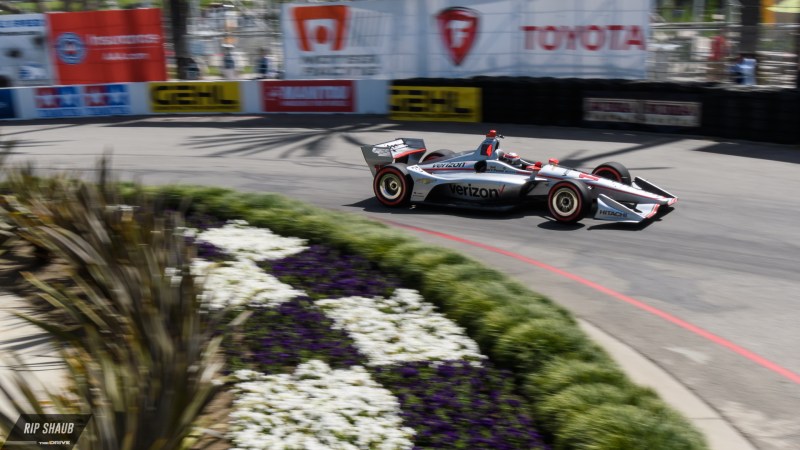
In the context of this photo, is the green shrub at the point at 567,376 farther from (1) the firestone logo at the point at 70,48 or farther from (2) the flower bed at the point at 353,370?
(1) the firestone logo at the point at 70,48

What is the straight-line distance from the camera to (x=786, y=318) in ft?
27.6

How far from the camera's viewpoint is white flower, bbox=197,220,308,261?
9656 mm

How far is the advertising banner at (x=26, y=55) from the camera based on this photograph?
3036 centimetres

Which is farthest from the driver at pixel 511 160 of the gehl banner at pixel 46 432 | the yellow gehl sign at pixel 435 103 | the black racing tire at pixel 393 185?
the yellow gehl sign at pixel 435 103

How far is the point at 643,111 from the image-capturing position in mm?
20297

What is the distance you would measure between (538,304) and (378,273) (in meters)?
1.87

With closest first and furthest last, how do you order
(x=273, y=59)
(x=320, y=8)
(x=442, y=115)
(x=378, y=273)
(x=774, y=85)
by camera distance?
(x=378, y=273) → (x=774, y=85) → (x=442, y=115) → (x=320, y=8) → (x=273, y=59)

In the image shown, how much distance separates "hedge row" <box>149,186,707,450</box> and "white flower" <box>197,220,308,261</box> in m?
0.23

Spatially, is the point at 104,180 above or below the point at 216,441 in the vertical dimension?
above

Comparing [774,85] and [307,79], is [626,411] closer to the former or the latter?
[774,85]

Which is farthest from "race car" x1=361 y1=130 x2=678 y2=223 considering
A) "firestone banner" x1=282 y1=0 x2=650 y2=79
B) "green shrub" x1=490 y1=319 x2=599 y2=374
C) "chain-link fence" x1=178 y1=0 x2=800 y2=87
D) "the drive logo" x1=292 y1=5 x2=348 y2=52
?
"the drive logo" x1=292 y1=5 x2=348 y2=52

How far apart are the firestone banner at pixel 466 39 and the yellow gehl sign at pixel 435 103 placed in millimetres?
2358

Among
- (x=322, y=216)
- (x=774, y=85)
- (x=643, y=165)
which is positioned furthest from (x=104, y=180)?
(x=774, y=85)

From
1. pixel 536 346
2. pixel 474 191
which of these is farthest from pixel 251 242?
pixel 536 346
